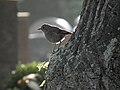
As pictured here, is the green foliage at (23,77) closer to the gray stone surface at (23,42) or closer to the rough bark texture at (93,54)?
the gray stone surface at (23,42)

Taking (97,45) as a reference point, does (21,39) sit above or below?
above

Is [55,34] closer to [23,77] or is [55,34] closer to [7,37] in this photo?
[23,77]

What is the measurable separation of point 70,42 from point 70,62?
0.22 metres

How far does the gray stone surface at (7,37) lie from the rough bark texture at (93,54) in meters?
9.04

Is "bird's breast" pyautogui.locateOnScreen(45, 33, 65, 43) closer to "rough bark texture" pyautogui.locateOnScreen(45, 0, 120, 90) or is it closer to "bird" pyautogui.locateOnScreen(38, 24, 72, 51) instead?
"bird" pyautogui.locateOnScreen(38, 24, 72, 51)

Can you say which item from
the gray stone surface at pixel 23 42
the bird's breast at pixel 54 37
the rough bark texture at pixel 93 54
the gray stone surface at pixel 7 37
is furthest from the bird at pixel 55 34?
the gray stone surface at pixel 23 42

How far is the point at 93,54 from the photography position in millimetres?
2869

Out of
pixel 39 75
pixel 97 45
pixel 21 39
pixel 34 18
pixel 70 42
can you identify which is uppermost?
pixel 34 18

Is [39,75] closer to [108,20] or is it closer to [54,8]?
[108,20]

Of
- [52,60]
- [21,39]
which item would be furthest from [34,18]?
[52,60]

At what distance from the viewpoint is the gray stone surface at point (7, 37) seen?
40.3 feet

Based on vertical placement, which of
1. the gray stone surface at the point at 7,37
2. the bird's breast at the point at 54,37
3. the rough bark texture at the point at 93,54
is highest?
the gray stone surface at the point at 7,37

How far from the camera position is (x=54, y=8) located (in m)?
43.4

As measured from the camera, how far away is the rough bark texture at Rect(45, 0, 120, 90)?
109 inches
